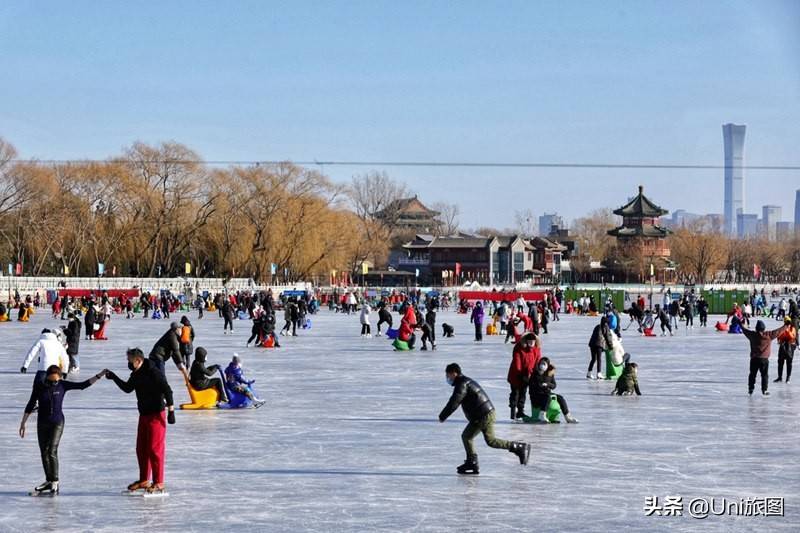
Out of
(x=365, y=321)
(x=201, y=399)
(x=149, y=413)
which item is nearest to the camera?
(x=149, y=413)

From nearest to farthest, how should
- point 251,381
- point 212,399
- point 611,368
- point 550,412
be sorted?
1. point 550,412
2. point 212,399
3. point 251,381
4. point 611,368

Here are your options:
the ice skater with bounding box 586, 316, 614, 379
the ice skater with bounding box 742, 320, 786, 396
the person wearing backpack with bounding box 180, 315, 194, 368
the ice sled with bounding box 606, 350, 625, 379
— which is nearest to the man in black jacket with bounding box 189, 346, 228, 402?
Result: the person wearing backpack with bounding box 180, 315, 194, 368

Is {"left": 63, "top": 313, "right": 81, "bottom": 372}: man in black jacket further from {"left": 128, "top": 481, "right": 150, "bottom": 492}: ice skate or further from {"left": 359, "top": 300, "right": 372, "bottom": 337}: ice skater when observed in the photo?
{"left": 359, "top": 300, "right": 372, "bottom": 337}: ice skater

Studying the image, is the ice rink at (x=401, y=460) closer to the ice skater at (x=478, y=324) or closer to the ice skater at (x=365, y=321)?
the ice skater at (x=478, y=324)

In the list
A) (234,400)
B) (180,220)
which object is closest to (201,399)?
(234,400)

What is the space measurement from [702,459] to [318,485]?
4.24 metres

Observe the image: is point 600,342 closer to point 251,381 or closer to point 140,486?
point 251,381

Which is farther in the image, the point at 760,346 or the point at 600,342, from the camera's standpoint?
the point at 600,342

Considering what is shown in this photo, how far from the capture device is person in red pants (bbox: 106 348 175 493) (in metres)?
10.2

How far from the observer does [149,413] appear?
10.3m

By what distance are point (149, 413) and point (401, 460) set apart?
3213 mm

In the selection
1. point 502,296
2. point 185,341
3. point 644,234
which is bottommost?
point 185,341

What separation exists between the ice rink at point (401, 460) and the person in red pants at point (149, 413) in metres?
0.26

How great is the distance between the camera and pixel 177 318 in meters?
51.9
